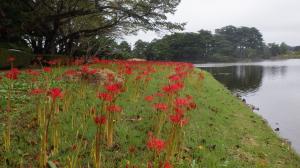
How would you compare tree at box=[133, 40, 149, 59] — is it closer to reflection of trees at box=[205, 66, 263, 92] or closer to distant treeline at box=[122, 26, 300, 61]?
distant treeline at box=[122, 26, 300, 61]

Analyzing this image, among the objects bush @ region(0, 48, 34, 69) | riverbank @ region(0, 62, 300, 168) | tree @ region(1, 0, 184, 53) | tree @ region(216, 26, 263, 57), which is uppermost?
tree @ region(216, 26, 263, 57)

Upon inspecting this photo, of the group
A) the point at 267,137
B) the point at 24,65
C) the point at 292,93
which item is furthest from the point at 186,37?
the point at 267,137

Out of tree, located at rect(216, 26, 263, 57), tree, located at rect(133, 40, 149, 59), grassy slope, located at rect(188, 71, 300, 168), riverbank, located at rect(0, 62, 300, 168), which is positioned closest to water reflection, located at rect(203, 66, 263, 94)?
grassy slope, located at rect(188, 71, 300, 168)

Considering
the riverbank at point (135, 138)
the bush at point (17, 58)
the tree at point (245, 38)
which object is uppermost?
the tree at point (245, 38)

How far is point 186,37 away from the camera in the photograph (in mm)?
104625

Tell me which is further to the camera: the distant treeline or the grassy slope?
the distant treeline

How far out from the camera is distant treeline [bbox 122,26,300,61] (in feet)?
284

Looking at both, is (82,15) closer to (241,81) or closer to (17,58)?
(17,58)

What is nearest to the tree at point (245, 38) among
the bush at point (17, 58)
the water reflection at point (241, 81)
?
the water reflection at point (241, 81)

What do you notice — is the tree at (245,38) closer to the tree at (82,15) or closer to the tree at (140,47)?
the tree at (140,47)

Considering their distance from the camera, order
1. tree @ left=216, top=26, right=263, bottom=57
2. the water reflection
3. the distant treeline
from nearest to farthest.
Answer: the water reflection
the distant treeline
tree @ left=216, top=26, right=263, bottom=57

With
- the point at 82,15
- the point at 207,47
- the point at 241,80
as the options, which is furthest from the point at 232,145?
the point at 207,47

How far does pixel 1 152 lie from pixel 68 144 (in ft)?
3.78

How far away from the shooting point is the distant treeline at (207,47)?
86700mm
